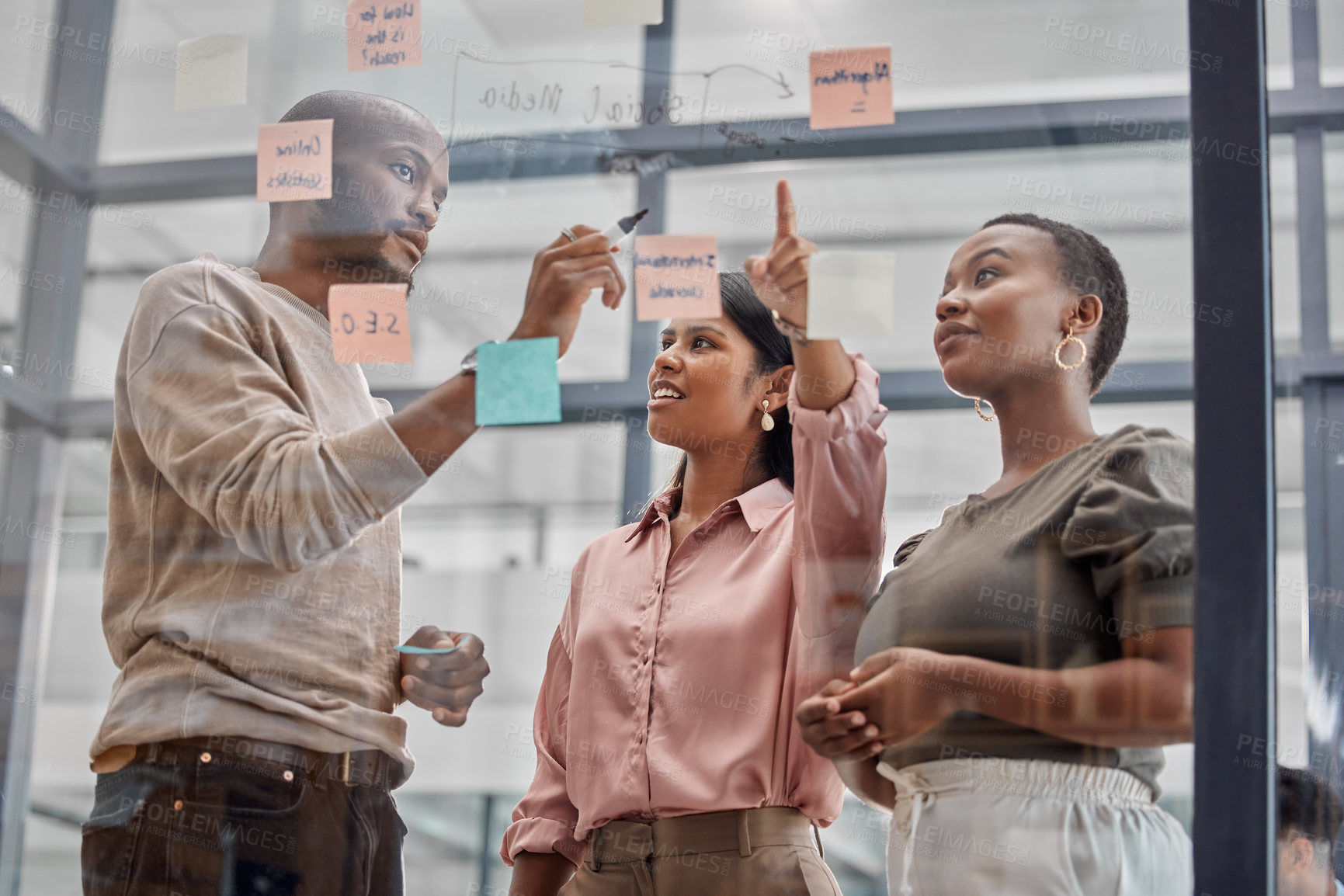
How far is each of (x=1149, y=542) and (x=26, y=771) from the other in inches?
55.9

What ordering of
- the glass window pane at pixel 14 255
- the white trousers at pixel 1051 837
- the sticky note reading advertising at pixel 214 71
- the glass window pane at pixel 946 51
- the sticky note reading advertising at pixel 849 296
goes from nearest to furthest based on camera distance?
the white trousers at pixel 1051 837 → the sticky note reading advertising at pixel 849 296 → the glass window pane at pixel 946 51 → the sticky note reading advertising at pixel 214 71 → the glass window pane at pixel 14 255

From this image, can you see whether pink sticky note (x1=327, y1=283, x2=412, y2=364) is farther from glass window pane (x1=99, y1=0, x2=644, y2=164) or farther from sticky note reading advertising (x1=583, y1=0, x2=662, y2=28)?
sticky note reading advertising (x1=583, y1=0, x2=662, y2=28)

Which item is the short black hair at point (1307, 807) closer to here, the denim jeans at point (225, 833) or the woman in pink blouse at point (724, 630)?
the woman in pink blouse at point (724, 630)

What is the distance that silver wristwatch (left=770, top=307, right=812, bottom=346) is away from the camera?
4.45 feet

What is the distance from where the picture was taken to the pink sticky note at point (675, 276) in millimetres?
1443

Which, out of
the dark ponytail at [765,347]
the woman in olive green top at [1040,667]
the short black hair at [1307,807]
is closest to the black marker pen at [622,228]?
the dark ponytail at [765,347]

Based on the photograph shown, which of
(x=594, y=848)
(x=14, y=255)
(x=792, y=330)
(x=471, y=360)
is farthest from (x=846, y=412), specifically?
(x=14, y=255)

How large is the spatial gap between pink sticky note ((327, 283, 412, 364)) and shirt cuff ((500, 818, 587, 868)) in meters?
0.57

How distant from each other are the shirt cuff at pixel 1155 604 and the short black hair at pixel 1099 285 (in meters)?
0.23

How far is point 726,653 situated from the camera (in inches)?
56.0

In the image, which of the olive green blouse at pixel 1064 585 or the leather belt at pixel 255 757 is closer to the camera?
the olive green blouse at pixel 1064 585

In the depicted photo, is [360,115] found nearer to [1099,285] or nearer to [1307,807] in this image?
[1099,285]

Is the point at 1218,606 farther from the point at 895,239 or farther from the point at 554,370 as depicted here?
the point at 554,370

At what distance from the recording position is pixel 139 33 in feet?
5.91
